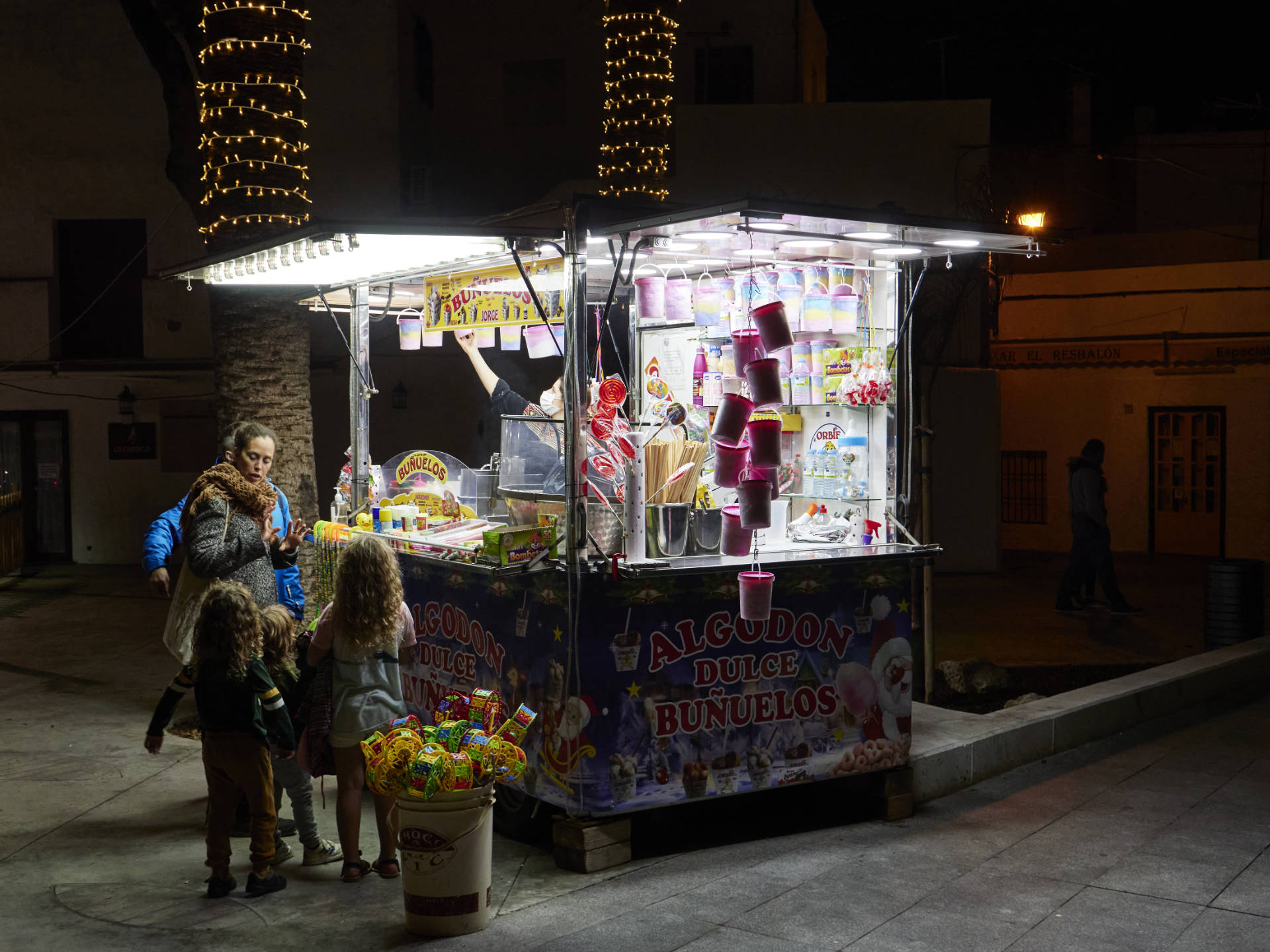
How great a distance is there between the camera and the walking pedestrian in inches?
520

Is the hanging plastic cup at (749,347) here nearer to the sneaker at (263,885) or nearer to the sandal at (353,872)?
the sandal at (353,872)

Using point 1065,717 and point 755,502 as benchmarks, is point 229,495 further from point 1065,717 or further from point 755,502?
point 1065,717

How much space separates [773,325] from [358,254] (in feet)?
7.88

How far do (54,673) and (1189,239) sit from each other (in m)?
18.3

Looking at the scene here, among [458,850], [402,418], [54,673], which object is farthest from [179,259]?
[458,850]

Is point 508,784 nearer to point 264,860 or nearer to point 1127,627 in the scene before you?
point 264,860

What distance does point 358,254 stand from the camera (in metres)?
6.50

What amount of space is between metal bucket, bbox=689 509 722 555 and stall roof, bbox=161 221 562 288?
151 cm

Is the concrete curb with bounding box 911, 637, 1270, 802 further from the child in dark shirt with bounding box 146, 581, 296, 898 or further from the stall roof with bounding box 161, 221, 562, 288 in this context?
the stall roof with bounding box 161, 221, 562, 288

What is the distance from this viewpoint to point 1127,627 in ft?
40.9

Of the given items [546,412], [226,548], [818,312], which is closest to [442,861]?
[226,548]

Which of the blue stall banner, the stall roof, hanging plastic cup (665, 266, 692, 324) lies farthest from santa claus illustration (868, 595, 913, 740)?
the stall roof

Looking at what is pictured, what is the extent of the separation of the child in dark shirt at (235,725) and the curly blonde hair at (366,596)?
374mm

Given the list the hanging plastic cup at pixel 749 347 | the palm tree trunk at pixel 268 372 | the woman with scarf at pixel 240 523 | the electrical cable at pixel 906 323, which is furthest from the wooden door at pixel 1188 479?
the woman with scarf at pixel 240 523
